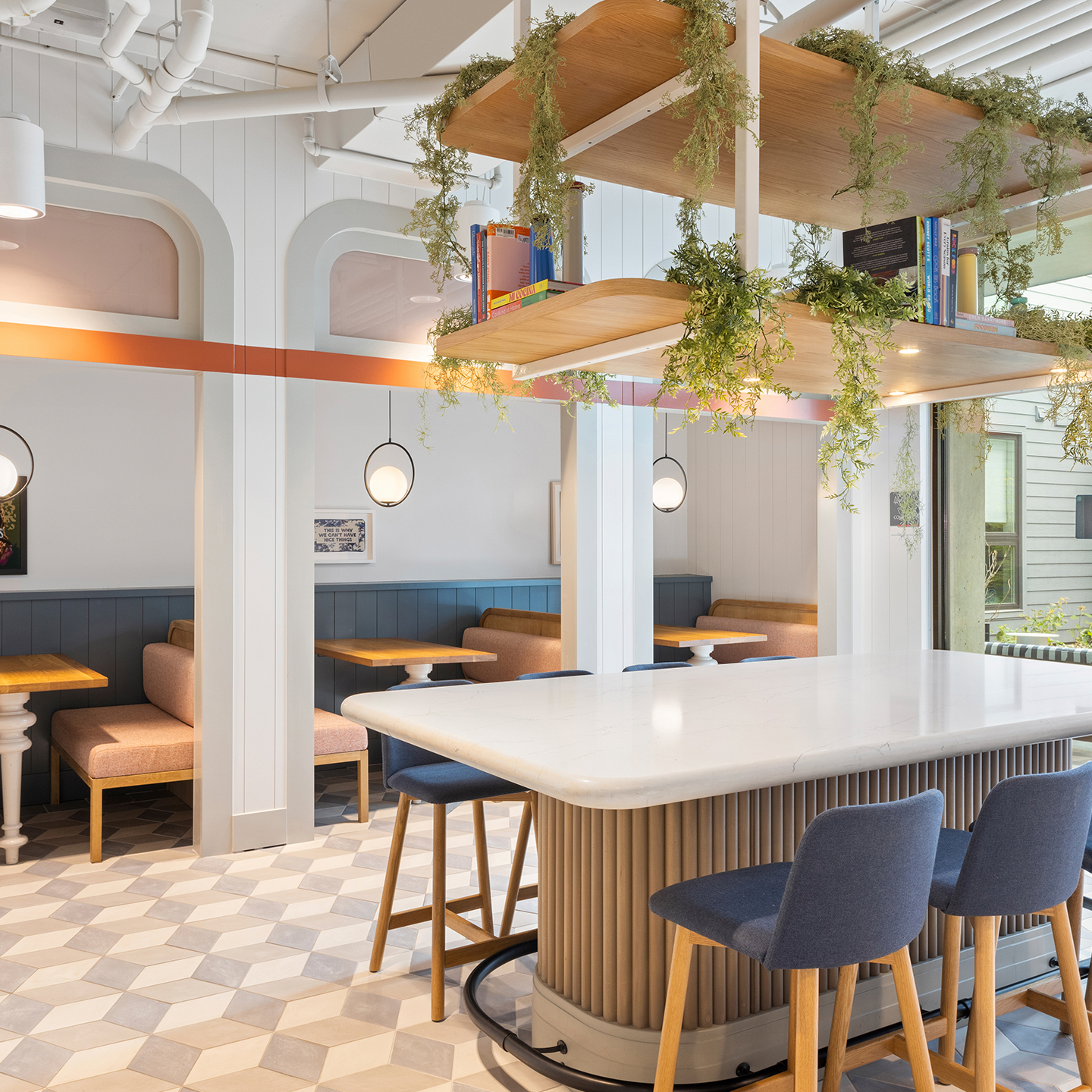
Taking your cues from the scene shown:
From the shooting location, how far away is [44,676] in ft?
15.8

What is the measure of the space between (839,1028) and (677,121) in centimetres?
244

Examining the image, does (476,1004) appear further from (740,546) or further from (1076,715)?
(740,546)

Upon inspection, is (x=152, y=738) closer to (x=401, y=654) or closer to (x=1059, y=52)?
(x=401, y=654)

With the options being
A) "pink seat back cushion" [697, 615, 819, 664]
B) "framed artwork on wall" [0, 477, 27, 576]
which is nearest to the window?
"pink seat back cushion" [697, 615, 819, 664]

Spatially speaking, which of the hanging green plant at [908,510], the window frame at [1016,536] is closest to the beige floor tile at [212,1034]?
the hanging green plant at [908,510]

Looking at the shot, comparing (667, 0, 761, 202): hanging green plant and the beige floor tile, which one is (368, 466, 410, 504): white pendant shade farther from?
(667, 0, 761, 202): hanging green plant

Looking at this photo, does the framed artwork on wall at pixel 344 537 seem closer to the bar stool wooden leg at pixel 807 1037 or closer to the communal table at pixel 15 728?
the communal table at pixel 15 728

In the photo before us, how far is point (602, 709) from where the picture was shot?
9.04ft

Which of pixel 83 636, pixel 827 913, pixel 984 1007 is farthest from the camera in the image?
pixel 83 636

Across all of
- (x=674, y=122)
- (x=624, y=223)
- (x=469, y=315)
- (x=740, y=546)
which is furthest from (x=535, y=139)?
(x=740, y=546)

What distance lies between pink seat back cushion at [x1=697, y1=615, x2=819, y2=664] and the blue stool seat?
3.95 metres

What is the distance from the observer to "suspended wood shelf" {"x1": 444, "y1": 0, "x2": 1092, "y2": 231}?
2.54 m

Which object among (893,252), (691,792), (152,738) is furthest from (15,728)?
(893,252)

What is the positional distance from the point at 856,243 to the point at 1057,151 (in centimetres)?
84
